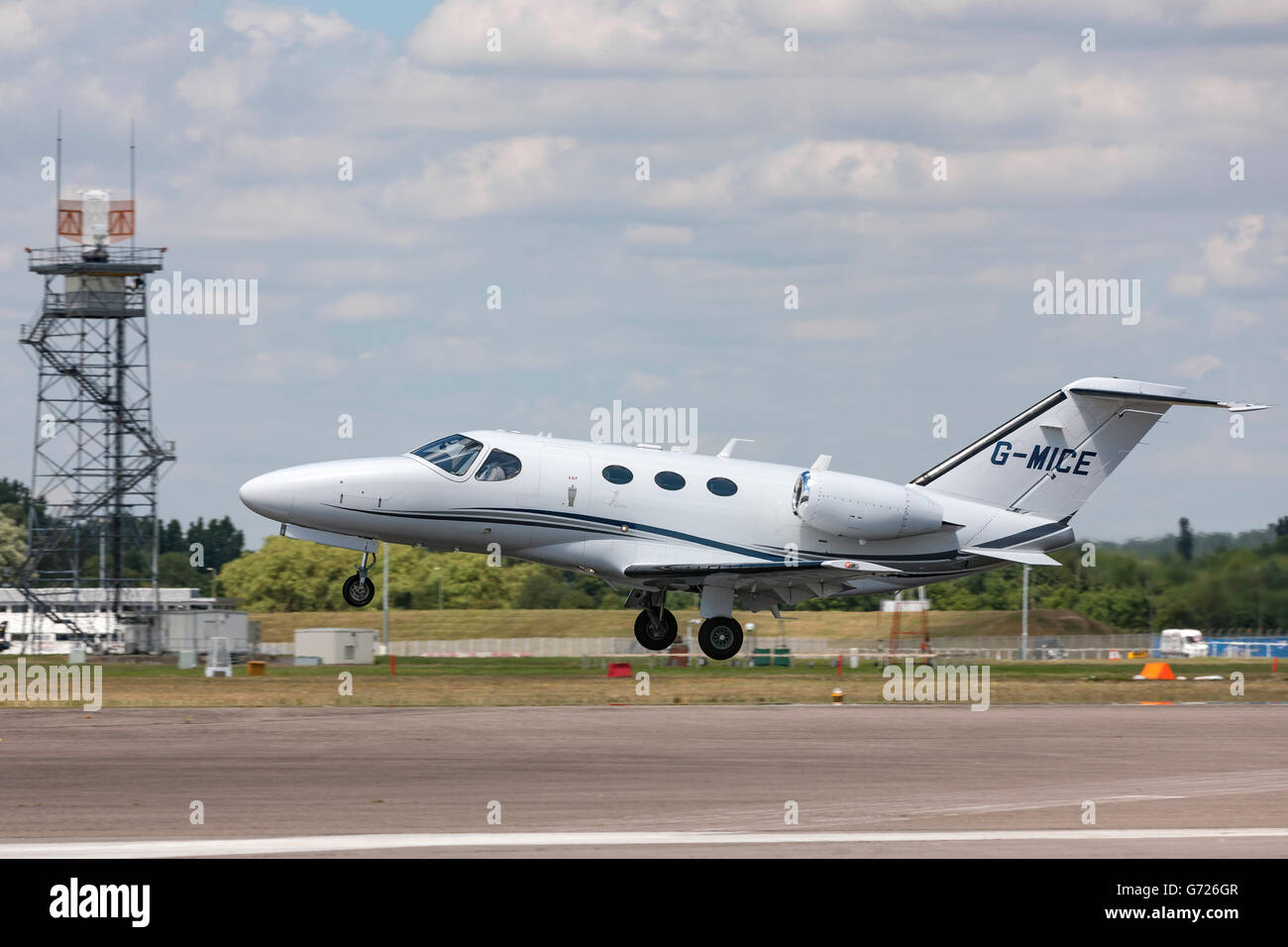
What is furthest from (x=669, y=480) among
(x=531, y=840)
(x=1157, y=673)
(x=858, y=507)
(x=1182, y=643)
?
(x=1182, y=643)

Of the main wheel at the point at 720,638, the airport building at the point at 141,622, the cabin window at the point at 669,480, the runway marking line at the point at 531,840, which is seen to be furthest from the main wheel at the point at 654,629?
the airport building at the point at 141,622

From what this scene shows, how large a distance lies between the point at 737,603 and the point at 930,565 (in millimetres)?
3754

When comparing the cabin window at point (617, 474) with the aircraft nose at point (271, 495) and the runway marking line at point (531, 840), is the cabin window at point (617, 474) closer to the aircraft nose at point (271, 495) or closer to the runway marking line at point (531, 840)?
the aircraft nose at point (271, 495)

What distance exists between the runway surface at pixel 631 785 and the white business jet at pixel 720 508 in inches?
111

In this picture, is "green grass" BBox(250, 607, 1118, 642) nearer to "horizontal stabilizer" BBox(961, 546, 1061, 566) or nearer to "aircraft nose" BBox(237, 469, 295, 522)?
"horizontal stabilizer" BBox(961, 546, 1061, 566)

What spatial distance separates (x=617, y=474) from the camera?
28.8 meters

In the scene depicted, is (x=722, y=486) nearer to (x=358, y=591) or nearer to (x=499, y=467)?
(x=499, y=467)

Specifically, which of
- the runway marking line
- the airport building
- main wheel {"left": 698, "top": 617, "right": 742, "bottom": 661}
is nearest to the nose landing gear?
main wheel {"left": 698, "top": 617, "right": 742, "bottom": 661}

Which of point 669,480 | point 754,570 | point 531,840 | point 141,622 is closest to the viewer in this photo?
point 531,840

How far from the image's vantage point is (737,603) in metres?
30.5

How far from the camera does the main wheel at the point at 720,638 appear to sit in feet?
96.1

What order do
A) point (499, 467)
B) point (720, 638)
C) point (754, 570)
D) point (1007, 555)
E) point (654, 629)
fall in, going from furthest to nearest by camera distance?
point (1007, 555) → point (654, 629) → point (720, 638) → point (754, 570) → point (499, 467)

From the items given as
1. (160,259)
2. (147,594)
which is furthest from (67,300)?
(147,594)

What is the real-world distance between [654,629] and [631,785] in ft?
36.9
